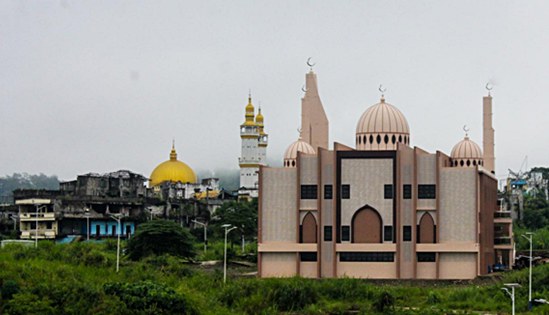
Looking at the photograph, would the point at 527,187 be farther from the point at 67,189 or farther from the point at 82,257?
the point at 82,257

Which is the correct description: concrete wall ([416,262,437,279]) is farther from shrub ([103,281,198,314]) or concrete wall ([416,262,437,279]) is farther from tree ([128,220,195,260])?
shrub ([103,281,198,314])

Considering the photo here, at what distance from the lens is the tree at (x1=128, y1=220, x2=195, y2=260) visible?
72188 millimetres

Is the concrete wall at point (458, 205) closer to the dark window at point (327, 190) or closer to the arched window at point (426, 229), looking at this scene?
the arched window at point (426, 229)

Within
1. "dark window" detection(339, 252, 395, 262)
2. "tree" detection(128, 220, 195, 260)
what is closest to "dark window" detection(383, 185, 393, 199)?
"dark window" detection(339, 252, 395, 262)

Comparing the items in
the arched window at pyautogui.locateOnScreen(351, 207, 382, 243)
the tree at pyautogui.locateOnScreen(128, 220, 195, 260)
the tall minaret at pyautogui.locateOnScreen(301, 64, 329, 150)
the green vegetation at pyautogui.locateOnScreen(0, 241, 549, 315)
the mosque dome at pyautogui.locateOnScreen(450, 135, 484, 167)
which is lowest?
the green vegetation at pyautogui.locateOnScreen(0, 241, 549, 315)

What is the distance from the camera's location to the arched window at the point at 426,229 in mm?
66562

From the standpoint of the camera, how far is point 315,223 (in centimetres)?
6794

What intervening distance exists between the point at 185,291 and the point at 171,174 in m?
82.0

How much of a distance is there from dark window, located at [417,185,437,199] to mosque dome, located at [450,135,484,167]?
25.8 feet

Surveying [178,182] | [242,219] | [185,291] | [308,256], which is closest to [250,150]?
[178,182]

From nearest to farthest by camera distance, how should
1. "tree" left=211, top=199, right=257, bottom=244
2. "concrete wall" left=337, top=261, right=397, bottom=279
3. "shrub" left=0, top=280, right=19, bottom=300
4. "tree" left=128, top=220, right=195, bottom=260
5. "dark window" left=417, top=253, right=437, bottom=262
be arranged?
1. "shrub" left=0, top=280, right=19, bottom=300
2. "dark window" left=417, top=253, right=437, bottom=262
3. "concrete wall" left=337, top=261, right=397, bottom=279
4. "tree" left=128, top=220, right=195, bottom=260
5. "tree" left=211, top=199, right=257, bottom=244

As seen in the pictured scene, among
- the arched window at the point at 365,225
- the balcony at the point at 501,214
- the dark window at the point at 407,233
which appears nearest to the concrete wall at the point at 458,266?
the dark window at the point at 407,233

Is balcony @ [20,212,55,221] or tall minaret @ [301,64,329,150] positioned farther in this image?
balcony @ [20,212,55,221]

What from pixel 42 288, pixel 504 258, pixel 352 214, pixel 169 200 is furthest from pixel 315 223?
pixel 169 200
